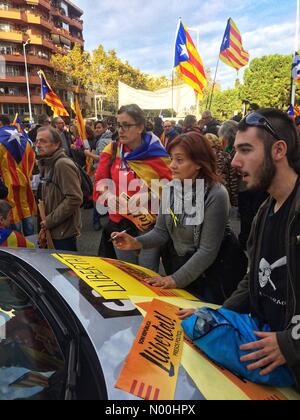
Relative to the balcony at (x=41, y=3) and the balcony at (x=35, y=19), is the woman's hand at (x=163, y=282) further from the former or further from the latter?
the balcony at (x=41, y=3)

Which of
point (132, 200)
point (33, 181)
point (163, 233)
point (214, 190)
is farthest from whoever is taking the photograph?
point (33, 181)

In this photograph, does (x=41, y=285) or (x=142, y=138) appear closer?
(x=41, y=285)

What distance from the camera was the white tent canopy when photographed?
13336mm

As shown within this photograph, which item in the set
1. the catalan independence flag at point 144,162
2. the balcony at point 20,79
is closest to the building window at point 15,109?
the balcony at point 20,79

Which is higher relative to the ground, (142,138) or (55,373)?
(142,138)

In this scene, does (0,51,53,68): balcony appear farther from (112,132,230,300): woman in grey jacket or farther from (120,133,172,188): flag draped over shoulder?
(112,132,230,300): woman in grey jacket

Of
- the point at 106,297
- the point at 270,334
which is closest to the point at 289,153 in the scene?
the point at 270,334

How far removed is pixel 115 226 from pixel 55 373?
2012 mm

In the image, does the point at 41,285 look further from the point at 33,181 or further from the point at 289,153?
the point at 33,181

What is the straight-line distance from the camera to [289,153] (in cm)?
146

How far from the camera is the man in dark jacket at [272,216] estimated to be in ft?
4.20

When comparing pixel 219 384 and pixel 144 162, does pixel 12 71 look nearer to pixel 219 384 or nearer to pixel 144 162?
pixel 144 162

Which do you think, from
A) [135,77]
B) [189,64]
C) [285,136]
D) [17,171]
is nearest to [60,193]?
[17,171]

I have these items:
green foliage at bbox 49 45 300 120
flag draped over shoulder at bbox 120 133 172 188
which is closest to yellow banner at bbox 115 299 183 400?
flag draped over shoulder at bbox 120 133 172 188
